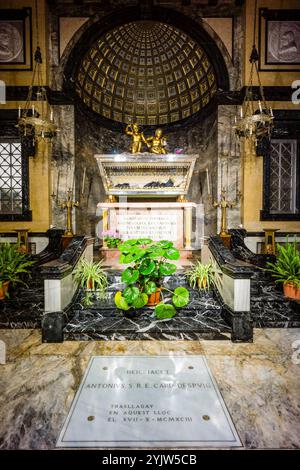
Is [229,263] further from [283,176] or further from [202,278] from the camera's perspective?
[283,176]

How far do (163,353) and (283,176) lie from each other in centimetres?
739

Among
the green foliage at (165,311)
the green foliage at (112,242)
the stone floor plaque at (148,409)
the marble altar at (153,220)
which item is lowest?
the stone floor plaque at (148,409)

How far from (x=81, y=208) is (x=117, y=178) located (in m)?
1.71

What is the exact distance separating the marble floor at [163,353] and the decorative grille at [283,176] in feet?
17.6

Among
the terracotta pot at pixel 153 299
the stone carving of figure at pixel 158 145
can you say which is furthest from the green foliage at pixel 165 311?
the stone carving of figure at pixel 158 145

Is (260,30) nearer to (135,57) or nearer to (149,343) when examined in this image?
(135,57)

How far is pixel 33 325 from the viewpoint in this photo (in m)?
3.95

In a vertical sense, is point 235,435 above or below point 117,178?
below

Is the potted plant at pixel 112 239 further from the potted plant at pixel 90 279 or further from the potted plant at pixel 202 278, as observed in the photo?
the potted plant at pixel 202 278

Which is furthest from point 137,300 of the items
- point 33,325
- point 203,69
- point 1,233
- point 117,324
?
point 203,69

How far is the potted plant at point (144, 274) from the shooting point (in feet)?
11.7

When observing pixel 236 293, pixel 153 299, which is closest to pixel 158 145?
pixel 153 299

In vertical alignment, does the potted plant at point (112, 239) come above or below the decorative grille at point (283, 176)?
below

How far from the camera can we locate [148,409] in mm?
2219
